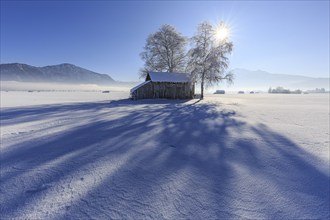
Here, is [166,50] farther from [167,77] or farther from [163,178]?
[163,178]

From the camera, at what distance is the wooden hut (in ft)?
84.8

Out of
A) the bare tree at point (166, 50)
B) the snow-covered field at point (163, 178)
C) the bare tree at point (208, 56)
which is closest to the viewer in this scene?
the snow-covered field at point (163, 178)

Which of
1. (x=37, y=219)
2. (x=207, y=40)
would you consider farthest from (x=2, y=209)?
(x=207, y=40)

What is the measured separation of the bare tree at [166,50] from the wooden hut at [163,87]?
26.2ft

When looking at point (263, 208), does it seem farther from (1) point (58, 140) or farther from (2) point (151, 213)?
(1) point (58, 140)

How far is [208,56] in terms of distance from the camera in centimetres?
2478

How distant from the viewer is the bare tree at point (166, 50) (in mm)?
32656

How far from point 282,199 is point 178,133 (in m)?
3.96

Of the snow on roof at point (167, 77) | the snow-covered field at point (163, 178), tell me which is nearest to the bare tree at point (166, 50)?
the snow on roof at point (167, 77)

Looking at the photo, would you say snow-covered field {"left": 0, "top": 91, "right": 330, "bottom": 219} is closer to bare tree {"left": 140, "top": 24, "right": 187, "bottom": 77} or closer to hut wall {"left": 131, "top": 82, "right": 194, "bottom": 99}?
hut wall {"left": 131, "top": 82, "right": 194, "bottom": 99}

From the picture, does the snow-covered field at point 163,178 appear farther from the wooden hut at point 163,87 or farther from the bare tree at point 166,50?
the bare tree at point 166,50

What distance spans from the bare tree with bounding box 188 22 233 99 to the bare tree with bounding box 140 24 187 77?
793 cm

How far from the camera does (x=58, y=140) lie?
16.7 ft

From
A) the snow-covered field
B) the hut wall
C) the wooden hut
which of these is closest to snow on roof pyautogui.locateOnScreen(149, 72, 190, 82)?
→ the wooden hut
